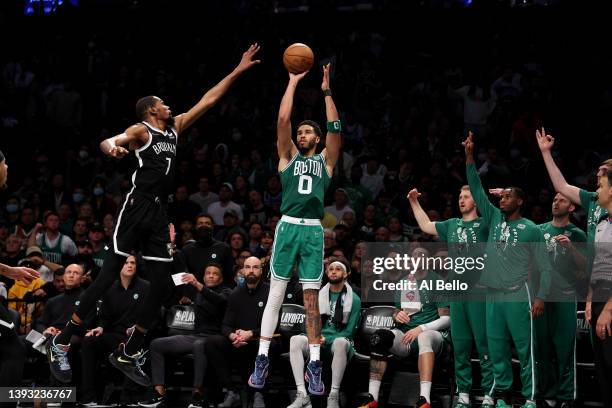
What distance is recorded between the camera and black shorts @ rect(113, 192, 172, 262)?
27.9 feet

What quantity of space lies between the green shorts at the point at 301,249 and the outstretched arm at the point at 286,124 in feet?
1.80

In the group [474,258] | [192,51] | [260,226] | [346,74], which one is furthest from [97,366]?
[192,51]

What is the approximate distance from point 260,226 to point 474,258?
3.81 m

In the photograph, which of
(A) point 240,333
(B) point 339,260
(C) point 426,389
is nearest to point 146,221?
(A) point 240,333

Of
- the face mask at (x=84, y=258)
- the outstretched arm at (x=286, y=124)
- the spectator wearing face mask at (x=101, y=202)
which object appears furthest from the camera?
the spectator wearing face mask at (x=101, y=202)

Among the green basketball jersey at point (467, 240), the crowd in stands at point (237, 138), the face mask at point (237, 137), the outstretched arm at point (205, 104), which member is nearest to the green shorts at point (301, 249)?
the outstretched arm at point (205, 104)

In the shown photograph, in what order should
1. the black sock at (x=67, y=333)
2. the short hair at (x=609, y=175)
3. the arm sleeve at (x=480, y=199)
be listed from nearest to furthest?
the short hair at (x=609, y=175)
the black sock at (x=67, y=333)
the arm sleeve at (x=480, y=199)

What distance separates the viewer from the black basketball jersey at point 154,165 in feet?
28.1

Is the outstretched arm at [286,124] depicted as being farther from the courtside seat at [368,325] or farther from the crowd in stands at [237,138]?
the courtside seat at [368,325]

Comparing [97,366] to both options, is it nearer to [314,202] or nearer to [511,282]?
[314,202]

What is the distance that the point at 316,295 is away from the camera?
9211mm

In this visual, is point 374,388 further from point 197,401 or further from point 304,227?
point 304,227

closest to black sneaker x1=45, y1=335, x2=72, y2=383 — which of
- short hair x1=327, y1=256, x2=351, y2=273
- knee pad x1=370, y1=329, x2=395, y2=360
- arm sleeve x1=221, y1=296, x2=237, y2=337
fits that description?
arm sleeve x1=221, y1=296, x2=237, y2=337

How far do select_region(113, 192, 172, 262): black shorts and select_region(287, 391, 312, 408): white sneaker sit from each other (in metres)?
2.45
